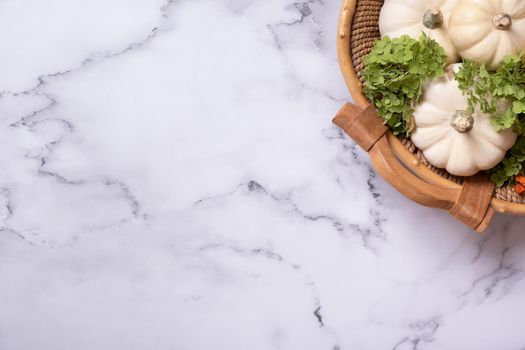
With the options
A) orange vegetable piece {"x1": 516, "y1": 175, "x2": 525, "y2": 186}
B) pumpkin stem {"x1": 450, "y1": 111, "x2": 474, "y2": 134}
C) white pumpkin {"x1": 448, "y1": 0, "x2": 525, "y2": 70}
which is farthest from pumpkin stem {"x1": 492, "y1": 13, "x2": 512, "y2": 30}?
orange vegetable piece {"x1": 516, "y1": 175, "x2": 525, "y2": 186}

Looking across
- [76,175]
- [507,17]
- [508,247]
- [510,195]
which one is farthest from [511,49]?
[76,175]

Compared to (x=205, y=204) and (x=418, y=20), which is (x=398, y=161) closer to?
(x=418, y=20)

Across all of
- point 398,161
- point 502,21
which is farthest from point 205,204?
point 502,21

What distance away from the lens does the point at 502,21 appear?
105cm

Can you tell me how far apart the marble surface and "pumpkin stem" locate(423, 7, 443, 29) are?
0.68 ft

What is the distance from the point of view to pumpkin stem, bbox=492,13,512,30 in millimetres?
1047

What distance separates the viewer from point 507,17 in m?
1.05

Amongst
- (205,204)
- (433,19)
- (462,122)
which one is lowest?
(205,204)

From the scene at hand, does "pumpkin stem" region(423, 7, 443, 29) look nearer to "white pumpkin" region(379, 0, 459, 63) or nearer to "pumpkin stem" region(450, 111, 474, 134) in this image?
"white pumpkin" region(379, 0, 459, 63)

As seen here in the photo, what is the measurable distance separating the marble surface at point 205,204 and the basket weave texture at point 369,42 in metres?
0.11

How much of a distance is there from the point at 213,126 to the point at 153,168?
0.13 m

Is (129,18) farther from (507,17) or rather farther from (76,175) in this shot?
(507,17)

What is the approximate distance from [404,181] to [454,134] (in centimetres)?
12

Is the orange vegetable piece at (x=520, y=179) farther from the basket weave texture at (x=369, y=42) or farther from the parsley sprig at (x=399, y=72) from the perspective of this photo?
the parsley sprig at (x=399, y=72)
